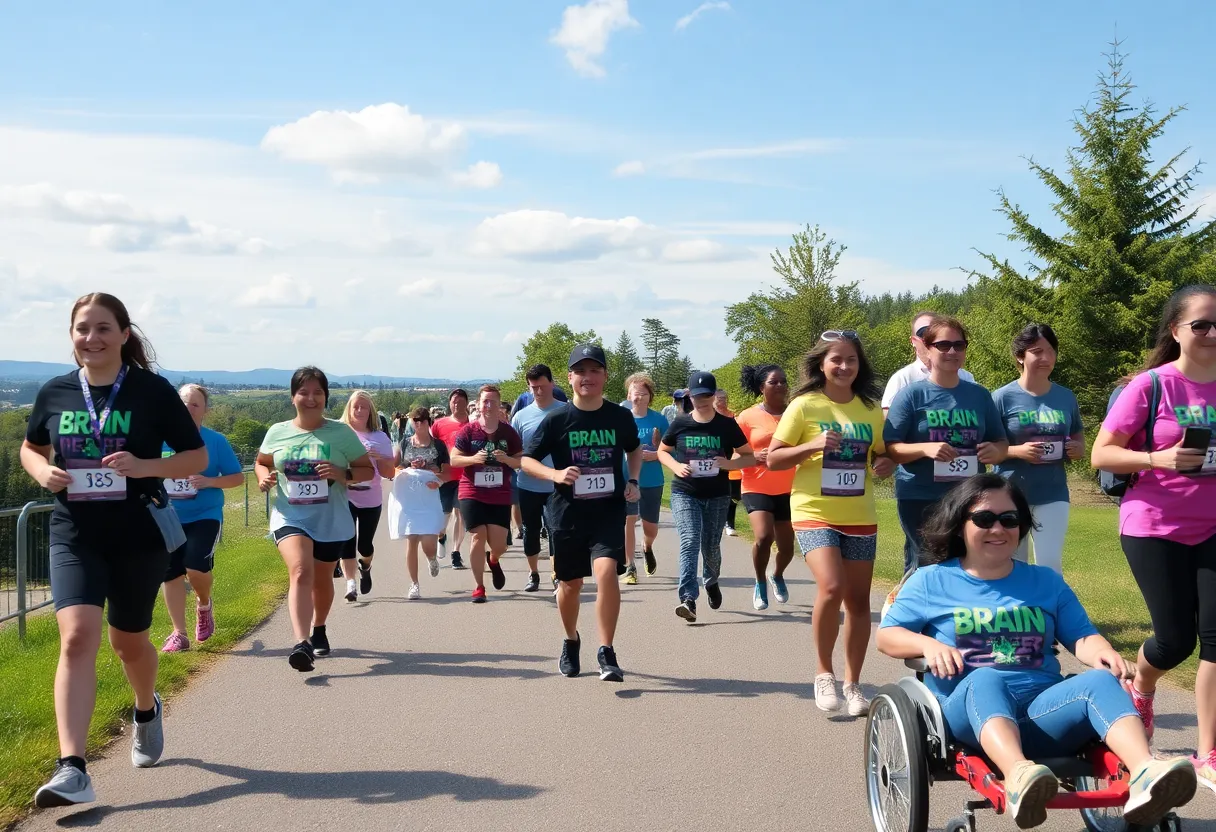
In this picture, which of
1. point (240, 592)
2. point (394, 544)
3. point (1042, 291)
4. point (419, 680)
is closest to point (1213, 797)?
point (419, 680)

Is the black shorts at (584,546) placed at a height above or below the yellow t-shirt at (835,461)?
below

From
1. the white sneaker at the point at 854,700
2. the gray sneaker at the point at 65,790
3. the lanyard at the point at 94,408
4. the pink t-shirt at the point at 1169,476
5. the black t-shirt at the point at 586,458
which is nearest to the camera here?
the gray sneaker at the point at 65,790

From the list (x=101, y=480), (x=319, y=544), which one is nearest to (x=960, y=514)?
(x=101, y=480)

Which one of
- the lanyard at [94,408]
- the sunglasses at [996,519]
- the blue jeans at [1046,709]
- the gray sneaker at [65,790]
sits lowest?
the gray sneaker at [65,790]

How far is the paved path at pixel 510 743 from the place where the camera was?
4.66 metres

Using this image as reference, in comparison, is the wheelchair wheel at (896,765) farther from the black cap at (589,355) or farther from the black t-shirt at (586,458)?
the black cap at (589,355)

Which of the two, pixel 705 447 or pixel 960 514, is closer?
pixel 960 514

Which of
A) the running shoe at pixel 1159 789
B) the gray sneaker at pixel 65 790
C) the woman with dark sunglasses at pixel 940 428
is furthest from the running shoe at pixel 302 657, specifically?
the running shoe at pixel 1159 789

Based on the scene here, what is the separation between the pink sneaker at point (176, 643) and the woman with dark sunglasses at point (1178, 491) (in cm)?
646

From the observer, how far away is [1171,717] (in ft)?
19.8

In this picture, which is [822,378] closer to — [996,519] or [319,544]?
[996,519]

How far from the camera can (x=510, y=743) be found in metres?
5.81

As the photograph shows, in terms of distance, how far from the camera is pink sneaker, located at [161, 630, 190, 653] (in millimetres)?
8375

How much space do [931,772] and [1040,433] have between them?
11.7 ft
